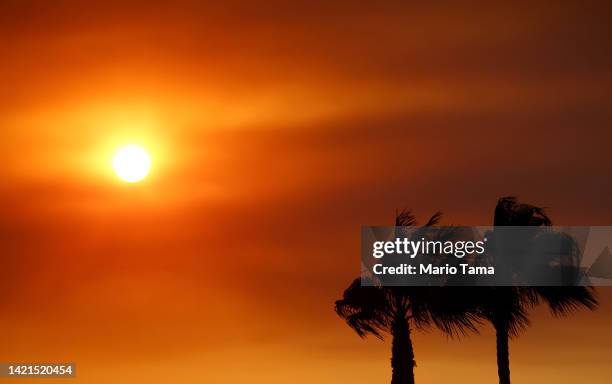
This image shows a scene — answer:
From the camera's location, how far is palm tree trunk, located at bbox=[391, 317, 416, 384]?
185 ft

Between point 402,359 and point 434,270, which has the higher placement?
point 434,270

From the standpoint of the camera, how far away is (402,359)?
56438 millimetres

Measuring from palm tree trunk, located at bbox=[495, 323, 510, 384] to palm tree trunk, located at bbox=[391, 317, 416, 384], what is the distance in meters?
4.38

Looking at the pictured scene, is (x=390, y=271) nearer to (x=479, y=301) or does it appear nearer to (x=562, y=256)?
(x=479, y=301)

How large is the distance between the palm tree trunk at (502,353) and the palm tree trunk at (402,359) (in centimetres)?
438

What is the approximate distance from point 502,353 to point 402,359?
522cm

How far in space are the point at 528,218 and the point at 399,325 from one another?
7550mm

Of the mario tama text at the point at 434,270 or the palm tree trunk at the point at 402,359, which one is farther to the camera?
the mario tama text at the point at 434,270

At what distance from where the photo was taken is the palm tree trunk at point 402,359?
56.2m

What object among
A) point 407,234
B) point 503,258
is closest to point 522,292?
point 503,258

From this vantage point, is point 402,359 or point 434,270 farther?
point 434,270

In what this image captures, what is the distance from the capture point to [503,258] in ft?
194

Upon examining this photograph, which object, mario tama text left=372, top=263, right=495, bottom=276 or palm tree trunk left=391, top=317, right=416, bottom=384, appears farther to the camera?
mario tama text left=372, top=263, right=495, bottom=276

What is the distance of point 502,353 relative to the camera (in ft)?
194
